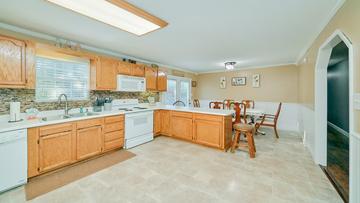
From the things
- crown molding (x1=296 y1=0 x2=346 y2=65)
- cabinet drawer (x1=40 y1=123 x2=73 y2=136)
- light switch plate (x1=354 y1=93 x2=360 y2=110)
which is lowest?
cabinet drawer (x1=40 y1=123 x2=73 y2=136)

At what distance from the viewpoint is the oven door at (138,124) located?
3.52m

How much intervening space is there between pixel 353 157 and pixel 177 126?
3122 mm

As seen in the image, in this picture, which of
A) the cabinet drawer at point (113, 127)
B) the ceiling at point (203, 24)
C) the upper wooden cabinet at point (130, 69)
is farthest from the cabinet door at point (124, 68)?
the cabinet drawer at point (113, 127)

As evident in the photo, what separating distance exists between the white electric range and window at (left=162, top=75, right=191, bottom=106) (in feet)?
5.10

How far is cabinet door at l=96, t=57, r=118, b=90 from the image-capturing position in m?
3.34

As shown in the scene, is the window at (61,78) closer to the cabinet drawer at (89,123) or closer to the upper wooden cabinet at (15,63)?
the upper wooden cabinet at (15,63)

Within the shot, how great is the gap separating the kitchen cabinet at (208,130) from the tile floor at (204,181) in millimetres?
282

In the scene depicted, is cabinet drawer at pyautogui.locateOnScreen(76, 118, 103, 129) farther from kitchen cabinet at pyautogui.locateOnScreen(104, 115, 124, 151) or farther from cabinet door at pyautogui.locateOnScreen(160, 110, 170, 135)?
cabinet door at pyautogui.locateOnScreen(160, 110, 170, 135)

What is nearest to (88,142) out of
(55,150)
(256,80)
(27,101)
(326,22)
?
(55,150)

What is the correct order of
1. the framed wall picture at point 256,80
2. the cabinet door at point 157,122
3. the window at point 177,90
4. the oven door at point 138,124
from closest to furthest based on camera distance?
the oven door at point 138,124 → the cabinet door at point 157,122 → the framed wall picture at point 256,80 → the window at point 177,90

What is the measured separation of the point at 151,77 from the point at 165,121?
137 cm

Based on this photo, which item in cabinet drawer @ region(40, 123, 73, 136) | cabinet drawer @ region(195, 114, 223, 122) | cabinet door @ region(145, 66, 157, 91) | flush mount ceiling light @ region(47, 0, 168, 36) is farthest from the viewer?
cabinet door @ region(145, 66, 157, 91)

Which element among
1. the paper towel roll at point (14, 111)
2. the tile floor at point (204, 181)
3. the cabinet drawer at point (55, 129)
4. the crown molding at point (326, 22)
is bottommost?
the tile floor at point (204, 181)

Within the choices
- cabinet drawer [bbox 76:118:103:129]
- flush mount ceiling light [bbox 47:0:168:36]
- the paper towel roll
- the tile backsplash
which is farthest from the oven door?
flush mount ceiling light [bbox 47:0:168:36]
